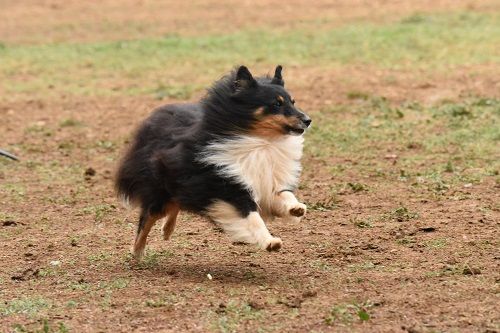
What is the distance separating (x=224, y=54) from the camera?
18.9 m

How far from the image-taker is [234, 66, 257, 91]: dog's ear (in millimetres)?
7793

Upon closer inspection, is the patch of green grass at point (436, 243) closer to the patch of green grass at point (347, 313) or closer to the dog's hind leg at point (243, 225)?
the dog's hind leg at point (243, 225)

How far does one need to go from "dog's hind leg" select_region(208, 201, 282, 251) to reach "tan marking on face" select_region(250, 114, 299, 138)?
57 cm

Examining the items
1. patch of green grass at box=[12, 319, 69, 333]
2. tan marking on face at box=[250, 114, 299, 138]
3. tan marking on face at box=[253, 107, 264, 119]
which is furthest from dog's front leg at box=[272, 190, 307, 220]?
patch of green grass at box=[12, 319, 69, 333]

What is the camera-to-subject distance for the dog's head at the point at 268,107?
7.72 m

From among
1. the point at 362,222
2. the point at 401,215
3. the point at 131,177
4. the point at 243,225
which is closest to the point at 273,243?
the point at 243,225

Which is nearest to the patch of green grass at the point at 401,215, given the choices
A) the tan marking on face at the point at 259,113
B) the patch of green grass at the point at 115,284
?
the tan marking on face at the point at 259,113

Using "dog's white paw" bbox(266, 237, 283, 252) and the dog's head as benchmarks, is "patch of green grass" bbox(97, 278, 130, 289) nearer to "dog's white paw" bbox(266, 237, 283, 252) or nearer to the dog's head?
"dog's white paw" bbox(266, 237, 283, 252)

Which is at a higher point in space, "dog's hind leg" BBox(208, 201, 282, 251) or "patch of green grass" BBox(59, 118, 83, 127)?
"dog's hind leg" BBox(208, 201, 282, 251)

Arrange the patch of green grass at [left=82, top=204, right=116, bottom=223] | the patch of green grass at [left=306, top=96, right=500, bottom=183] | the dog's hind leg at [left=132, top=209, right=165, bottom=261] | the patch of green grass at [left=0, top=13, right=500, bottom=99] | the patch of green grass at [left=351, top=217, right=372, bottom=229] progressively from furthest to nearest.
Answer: the patch of green grass at [left=0, top=13, right=500, bottom=99] < the patch of green grass at [left=306, top=96, right=500, bottom=183] < the patch of green grass at [left=82, top=204, right=116, bottom=223] < the patch of green grass at [left=351, top=217, right=372, bottom=229] < the dog's hind leg at [left=132, top=209, right=165, bottom=261]

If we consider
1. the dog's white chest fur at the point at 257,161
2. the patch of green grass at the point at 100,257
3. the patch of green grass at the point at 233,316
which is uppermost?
the dog's white chest fur at the point at 257,161

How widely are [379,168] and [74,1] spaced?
16409 millimetres

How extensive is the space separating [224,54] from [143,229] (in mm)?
10641

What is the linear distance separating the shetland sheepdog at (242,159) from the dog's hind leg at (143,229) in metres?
0.37
